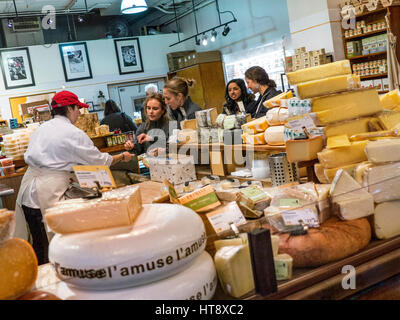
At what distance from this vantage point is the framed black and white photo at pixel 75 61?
34.7 feet

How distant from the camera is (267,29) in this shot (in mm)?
9297

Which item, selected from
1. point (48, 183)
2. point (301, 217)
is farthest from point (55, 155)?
point (301, 217)

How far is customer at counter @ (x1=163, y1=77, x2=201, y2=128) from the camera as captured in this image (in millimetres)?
3994

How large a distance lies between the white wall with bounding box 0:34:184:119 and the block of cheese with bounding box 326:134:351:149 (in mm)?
9177

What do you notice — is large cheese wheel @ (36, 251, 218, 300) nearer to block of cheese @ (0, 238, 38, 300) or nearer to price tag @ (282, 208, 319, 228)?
block of cheese @ (0, 238, 38, 300)

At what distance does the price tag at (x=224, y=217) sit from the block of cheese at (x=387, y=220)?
0.49 m

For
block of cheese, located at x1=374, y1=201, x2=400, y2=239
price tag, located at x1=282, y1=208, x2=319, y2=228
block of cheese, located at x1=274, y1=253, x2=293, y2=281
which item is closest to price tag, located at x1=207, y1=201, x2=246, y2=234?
price tag, located at x1=282, y1=208, x2=319, y2=228

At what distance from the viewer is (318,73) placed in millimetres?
2318

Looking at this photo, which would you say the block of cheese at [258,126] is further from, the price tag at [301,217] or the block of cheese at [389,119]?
the price tag at [301,217]

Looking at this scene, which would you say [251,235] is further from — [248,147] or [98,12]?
[98,12]

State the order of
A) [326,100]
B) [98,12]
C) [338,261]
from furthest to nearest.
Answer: [98,12] < [326,100] < [338,261]

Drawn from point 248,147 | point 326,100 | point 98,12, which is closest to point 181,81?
point 248,147

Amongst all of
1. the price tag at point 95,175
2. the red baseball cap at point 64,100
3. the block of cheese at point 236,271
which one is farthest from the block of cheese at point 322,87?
the red baseball cap at point 64,100
